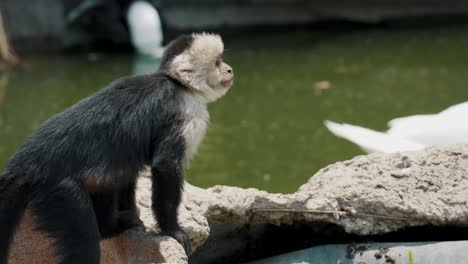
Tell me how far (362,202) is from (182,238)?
621 mm

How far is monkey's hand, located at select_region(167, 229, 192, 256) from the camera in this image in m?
3.02

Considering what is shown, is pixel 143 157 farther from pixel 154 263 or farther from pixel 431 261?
pixel 431 261

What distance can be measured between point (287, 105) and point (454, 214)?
4338mm

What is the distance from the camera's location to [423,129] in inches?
166

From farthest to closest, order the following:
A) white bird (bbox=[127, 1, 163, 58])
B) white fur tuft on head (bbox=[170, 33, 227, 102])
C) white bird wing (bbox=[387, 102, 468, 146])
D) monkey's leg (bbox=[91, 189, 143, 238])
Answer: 1. white bird (bbox=[127, 1, 163, 58])
2. white bird wing (bbox=[387, 102, 468, 146])
3. white fur tuft on head (bbox=[170, 33, 227, 102])
4. monkey's leg (bbox=[91, 189, 143, 238])

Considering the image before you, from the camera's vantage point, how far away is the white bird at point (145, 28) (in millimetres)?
9750

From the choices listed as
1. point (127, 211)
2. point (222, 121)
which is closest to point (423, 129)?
point (127, 211)

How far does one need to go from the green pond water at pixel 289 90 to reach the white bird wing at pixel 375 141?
117cm

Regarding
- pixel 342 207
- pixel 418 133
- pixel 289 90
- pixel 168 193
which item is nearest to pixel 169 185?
pixel 168 193

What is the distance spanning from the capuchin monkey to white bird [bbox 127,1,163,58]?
6.50 meters

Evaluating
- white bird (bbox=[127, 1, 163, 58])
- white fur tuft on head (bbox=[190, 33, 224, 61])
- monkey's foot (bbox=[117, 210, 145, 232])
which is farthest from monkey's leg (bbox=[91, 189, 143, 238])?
white bird (bbox=[127, 1, 163, 58])

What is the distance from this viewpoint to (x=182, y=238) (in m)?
3.03

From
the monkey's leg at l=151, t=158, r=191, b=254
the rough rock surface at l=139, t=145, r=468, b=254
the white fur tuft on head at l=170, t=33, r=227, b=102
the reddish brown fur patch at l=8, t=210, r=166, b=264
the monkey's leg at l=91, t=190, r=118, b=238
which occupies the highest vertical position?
the white fur tuft on head at l=170, t=33, r=227, b=102

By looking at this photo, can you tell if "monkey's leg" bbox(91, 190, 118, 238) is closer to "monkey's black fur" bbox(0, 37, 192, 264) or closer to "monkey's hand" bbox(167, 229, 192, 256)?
"monkey's black fur" bbox(0, 37, 192, 264)
